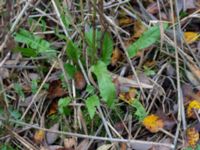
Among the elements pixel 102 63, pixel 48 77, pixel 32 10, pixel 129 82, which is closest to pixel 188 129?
pixel 129 82

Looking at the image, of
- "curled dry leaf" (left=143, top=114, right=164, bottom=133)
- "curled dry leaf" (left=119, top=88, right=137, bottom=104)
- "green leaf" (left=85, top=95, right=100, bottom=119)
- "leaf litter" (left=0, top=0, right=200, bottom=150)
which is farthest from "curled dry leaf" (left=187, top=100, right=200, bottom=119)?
Answer: "green leaf" (left=85, top=95, right=100, bottom=119)

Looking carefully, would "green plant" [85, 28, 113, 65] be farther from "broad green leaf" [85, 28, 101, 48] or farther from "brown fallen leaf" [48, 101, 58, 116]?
"brown fallen leaf" [48, 101, 58, 116]

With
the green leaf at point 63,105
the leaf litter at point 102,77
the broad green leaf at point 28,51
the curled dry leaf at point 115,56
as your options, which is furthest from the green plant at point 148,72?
the broad green leaf at point 28,51

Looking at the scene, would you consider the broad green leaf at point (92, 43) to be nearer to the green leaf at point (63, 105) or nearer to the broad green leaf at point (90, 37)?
the broad green leaf at point (90, 37)

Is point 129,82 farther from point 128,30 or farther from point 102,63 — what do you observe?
point 128,30

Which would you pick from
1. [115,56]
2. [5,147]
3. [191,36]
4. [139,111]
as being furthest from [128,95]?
[5,147]
